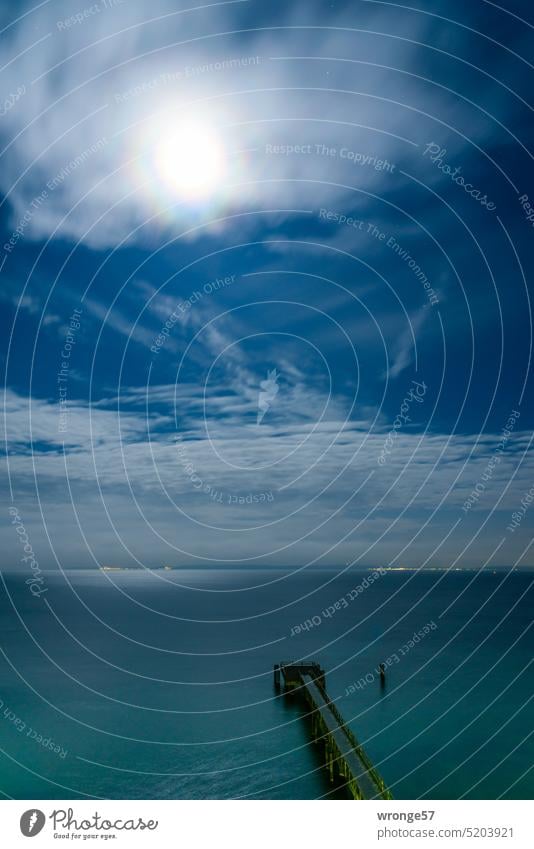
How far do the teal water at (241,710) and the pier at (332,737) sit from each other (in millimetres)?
1115

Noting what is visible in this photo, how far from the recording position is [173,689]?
5544 cm

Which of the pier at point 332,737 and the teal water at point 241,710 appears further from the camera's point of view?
the teal water at point 241,710

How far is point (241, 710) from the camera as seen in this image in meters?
47.4

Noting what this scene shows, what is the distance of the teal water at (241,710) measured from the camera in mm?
32094

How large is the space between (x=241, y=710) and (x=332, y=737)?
15599 millimetres

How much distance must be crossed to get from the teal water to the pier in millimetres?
1115

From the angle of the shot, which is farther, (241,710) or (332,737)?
(241,710)

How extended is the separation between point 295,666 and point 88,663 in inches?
1055

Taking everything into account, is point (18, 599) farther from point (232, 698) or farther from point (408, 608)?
point (232, 698)

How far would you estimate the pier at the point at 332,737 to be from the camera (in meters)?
26.7

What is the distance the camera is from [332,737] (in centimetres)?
3362

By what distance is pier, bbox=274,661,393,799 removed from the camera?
26.7m

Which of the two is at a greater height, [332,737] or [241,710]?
[241,710]
